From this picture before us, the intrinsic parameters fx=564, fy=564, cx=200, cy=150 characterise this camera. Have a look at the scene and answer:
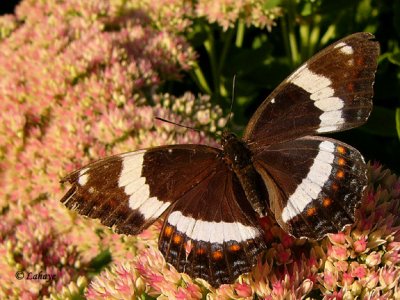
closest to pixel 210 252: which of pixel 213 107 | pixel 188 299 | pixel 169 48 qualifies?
pixel 188 299

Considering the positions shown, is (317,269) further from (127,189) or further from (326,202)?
(127,189)

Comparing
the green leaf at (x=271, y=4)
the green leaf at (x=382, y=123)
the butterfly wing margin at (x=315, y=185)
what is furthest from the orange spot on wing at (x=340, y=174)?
the green leaf at (x=271, y=4)

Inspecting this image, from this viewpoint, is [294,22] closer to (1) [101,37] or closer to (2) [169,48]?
(2) [169,48]

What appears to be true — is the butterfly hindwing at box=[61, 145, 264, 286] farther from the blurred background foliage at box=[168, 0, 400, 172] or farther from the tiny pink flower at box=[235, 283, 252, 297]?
the blurred background foliage at box=[168, 0, 400, 172]

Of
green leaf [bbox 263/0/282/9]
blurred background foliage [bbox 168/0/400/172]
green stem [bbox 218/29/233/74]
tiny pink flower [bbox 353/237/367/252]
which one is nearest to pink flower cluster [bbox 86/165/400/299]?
tiny pink flower [bbox 353/237/367/252]

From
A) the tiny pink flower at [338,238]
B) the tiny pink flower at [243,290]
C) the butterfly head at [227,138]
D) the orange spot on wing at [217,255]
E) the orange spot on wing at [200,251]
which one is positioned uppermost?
the butterfly head at [227,138]

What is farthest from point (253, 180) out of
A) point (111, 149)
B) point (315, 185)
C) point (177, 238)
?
point (111, 149)

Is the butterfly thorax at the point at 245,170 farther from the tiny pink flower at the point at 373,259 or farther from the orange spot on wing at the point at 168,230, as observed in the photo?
the tiny pink flower at the point at 373,259
